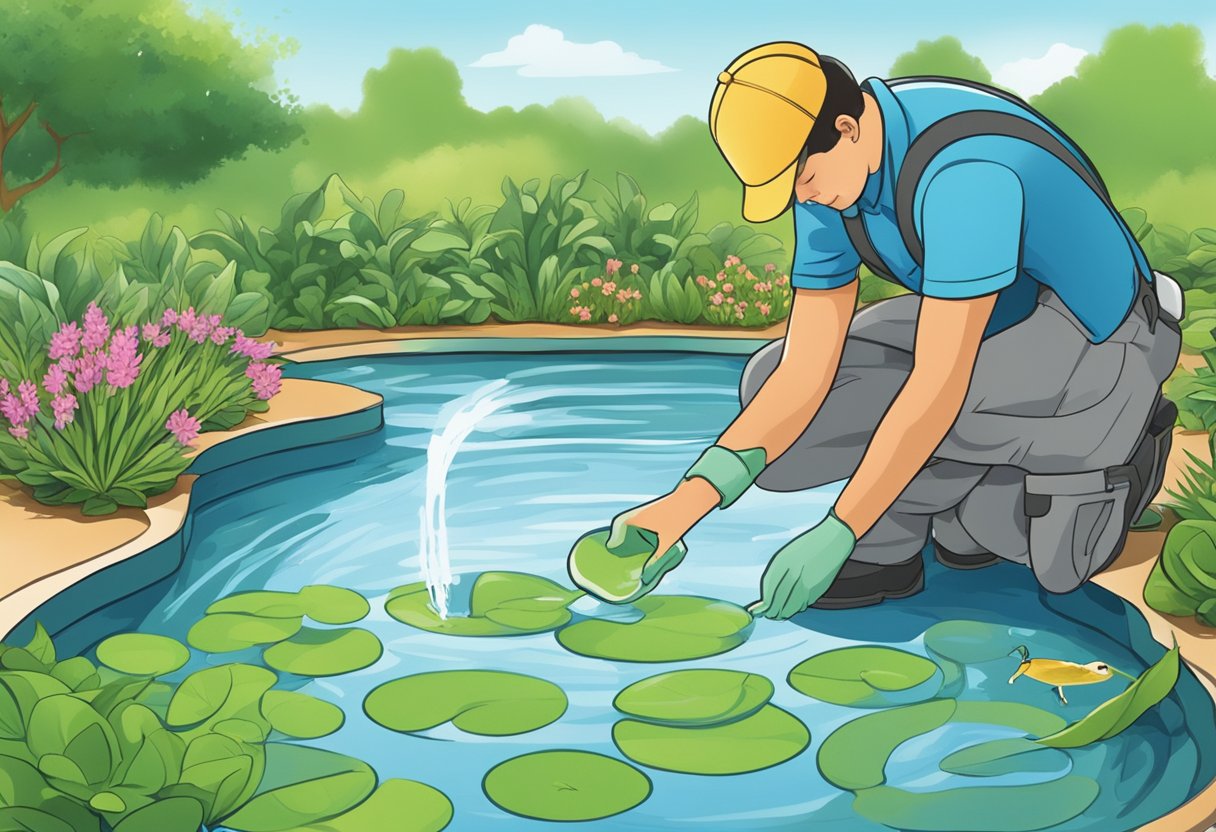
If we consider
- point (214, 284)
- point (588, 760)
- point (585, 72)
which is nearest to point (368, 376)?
point (214, 284)

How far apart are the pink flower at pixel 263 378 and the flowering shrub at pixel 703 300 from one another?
3.53m

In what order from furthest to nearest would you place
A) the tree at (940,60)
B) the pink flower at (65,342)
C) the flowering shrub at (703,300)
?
the tree at (940,60)
the flowering shrub at (703,300)
the pink flower at (65,342)

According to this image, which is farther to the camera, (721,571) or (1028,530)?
(721,571)

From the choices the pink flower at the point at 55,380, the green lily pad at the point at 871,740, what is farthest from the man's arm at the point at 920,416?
the pink flower at the point at 55,380

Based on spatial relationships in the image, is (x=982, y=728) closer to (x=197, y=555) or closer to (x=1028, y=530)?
(x=1028, y=530)

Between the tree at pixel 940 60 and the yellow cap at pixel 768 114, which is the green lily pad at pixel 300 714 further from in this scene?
the tree at pixel 940 60

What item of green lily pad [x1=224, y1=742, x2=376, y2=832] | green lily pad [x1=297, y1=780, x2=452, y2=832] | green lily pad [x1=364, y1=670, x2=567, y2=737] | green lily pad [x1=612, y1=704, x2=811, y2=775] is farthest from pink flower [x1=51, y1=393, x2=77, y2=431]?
green lily pad [x1=612, y1=704, x2=811, y2=775]

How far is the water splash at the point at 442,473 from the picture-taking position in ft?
11.5

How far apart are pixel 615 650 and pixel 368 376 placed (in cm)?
439

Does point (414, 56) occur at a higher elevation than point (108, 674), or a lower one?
higher

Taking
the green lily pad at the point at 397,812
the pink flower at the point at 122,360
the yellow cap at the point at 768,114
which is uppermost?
the yellow cap at the point at 768,114

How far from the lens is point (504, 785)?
223cm

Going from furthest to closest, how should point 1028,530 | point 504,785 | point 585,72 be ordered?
point 585,72, point 1028,530, point 504,785

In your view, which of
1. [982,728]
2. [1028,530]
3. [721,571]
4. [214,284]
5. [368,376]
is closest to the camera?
[982,728]
